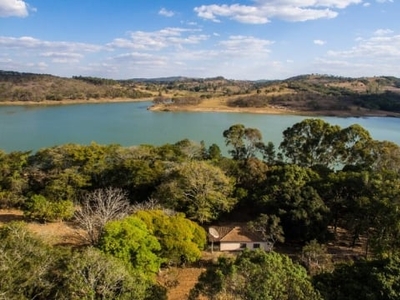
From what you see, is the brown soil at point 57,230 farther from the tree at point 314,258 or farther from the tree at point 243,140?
the tree at point 243,140

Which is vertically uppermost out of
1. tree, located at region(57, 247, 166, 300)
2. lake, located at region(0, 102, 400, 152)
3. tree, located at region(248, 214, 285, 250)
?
tree, located at region(57, 247, 166, 300)

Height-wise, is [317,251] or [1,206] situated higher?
[317,251]

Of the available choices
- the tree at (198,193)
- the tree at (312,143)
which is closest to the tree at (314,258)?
the tree at (198,193)

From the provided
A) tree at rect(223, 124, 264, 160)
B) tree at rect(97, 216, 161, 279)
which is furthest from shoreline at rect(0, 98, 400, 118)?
tree at rect(97, 216, 161, 279)

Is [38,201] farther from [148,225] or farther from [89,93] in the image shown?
[89,93]

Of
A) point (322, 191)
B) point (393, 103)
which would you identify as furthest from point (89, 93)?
point (322, 191)

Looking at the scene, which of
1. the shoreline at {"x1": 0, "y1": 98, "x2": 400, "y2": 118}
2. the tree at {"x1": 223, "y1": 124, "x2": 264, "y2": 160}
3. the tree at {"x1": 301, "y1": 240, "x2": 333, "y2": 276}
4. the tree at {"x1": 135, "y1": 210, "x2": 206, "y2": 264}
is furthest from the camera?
the shoreline at {"x1": 0, "y1": 98, "x2": 400, "y2": 118}

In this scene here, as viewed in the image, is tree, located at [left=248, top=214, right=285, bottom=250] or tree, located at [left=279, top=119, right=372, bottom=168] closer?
tree, located at [left=248, top=214, right=285, bottom=250]

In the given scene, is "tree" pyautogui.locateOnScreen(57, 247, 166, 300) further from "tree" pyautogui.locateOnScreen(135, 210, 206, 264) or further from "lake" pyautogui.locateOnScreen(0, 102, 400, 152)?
"lake" pyautogui.locateOnScreen(0, 102, 400, 152)
